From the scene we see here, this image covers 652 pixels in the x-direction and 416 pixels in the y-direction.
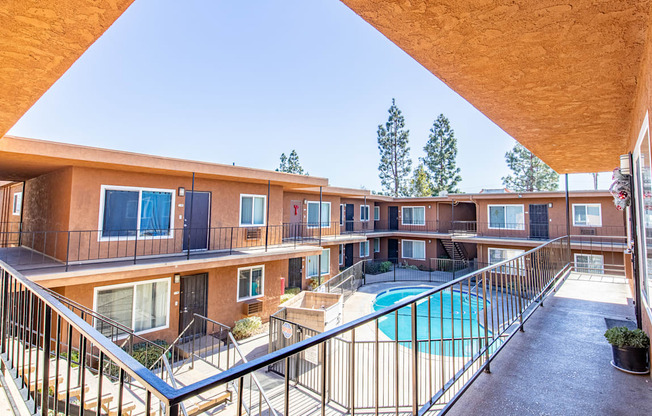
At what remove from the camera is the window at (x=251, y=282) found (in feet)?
35.7

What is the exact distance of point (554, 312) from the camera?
15.7ft

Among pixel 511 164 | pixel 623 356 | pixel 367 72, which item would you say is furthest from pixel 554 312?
pixel 511 164

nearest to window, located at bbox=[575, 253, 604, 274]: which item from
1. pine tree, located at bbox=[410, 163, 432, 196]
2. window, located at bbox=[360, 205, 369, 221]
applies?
window, located at bbox=[360, 205, 369, 221]

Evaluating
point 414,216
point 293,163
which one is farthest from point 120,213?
point 293,163

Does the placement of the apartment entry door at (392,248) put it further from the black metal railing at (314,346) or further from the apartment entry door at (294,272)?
the black metal railing at (314,346)

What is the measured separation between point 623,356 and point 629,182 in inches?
98.8

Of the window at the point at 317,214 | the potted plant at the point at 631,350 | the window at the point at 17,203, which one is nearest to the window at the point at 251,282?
the window at the point at 317,214

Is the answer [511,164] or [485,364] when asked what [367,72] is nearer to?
[485,364]

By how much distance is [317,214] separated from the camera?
57.4 ft

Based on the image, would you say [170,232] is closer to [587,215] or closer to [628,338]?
[628,338]

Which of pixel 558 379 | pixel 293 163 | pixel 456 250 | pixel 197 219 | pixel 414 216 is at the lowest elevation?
pixel 456 250

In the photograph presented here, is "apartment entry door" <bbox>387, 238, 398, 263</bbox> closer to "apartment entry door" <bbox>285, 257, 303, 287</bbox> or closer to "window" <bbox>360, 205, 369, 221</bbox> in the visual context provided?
"window" <bbox>360, 205, 369, 221</bbox>

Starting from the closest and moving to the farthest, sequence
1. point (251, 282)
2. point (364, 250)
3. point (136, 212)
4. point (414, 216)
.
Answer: point (136, 212) → point (251, 282) → point (364, 250) → point (414, 216)

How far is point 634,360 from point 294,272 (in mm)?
13029
